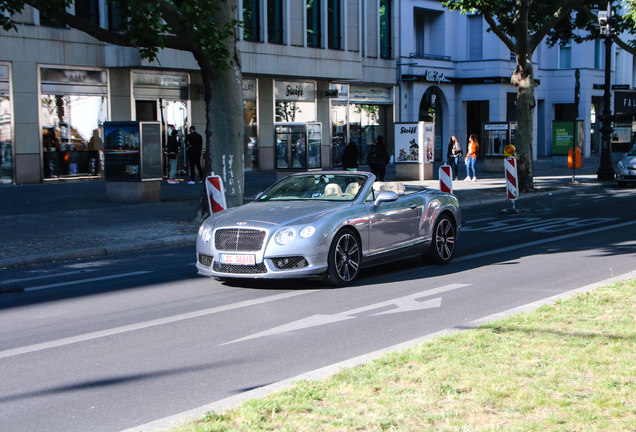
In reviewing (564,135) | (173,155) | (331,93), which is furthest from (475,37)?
(173,155)

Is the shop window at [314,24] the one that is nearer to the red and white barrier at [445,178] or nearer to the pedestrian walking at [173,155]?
the pedestrian walking at [173,155]

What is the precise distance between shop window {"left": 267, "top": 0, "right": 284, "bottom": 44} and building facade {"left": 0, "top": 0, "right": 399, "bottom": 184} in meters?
0.04

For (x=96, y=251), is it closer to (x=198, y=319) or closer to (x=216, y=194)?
(x=216, y=194)

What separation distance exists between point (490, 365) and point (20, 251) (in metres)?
9.21

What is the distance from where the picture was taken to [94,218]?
55.0ft

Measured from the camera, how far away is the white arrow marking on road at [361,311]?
23.0 ft

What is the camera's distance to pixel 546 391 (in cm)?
463

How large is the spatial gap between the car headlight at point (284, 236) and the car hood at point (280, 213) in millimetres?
96

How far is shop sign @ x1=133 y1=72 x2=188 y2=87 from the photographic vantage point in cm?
2766

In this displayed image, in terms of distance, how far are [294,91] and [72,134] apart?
10999mm

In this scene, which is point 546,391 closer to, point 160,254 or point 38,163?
point 160,254

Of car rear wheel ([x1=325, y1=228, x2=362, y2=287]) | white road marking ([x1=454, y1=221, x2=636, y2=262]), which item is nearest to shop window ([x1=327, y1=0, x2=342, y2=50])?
white road marking ([x1=454, y1=221, x2=636, y2=262])

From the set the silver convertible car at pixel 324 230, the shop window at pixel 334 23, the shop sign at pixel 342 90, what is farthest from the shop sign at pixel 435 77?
the silver convertible car at pixel 324 230

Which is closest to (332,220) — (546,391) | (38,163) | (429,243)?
(429,243)
